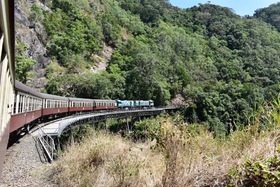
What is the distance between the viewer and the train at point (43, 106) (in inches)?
348

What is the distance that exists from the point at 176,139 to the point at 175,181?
A: 0.52 meters

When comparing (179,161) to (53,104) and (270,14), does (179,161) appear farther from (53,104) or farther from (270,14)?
(270,14)

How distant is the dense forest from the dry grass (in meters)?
5.99

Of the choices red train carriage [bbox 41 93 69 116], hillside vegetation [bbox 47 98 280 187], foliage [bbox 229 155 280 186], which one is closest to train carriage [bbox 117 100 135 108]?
red train carriage [bbox 41 93 69 116]

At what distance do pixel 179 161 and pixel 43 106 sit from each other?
15.5 meters

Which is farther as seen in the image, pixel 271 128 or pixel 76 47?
pixel 76 47

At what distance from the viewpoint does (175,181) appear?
3.37 metres

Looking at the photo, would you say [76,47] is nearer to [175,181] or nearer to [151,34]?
[151,34]

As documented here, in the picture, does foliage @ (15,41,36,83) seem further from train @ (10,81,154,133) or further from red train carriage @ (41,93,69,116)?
red train carriage @ (41,93,69,116)

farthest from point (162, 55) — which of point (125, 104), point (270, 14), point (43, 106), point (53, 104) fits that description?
point (270, 14)

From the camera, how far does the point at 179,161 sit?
3492mm

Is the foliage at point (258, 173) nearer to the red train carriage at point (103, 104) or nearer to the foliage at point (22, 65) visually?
the red train carriage at point (103, 104)

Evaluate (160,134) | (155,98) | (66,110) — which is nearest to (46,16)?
(155,98)

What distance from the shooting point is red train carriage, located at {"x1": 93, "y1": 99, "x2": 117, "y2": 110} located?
34372mm
